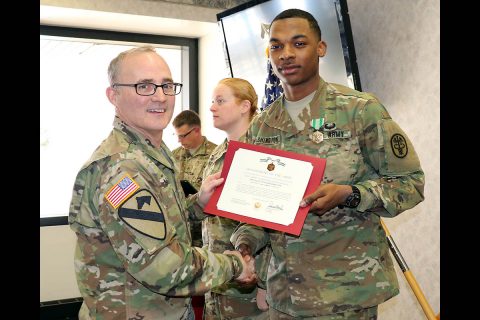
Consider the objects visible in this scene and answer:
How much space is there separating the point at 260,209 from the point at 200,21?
3.30 m

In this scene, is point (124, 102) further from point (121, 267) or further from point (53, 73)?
point (53, 73)

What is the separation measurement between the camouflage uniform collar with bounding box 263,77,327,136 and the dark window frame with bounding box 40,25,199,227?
3.30 metres

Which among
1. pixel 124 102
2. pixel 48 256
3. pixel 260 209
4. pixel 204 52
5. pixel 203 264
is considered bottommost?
pixel 48 256

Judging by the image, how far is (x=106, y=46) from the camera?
5.16m

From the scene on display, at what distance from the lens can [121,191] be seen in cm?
139

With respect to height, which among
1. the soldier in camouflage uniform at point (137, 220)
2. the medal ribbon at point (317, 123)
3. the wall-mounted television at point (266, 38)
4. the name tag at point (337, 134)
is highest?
the wall-mounted television at point (266, 38)

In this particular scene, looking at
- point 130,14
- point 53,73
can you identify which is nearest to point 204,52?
point 130,14

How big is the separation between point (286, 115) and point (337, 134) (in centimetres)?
20

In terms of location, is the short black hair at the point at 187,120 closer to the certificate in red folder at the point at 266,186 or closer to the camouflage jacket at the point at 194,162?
the camouflage jacket at the point at 194,162

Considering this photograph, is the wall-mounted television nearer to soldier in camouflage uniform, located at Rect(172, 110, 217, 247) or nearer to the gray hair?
soldier in camouflage uniform, located at Rect(172, 110, 217, 247)

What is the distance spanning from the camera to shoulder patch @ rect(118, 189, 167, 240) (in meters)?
1.38

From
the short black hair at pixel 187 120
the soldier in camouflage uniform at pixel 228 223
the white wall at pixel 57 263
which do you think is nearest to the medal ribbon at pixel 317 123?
the soldier in camouflage uniform at pixel 228 223

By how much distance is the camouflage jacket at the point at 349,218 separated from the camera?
1757mm

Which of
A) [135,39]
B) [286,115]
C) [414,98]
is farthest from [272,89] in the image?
[135,39]
